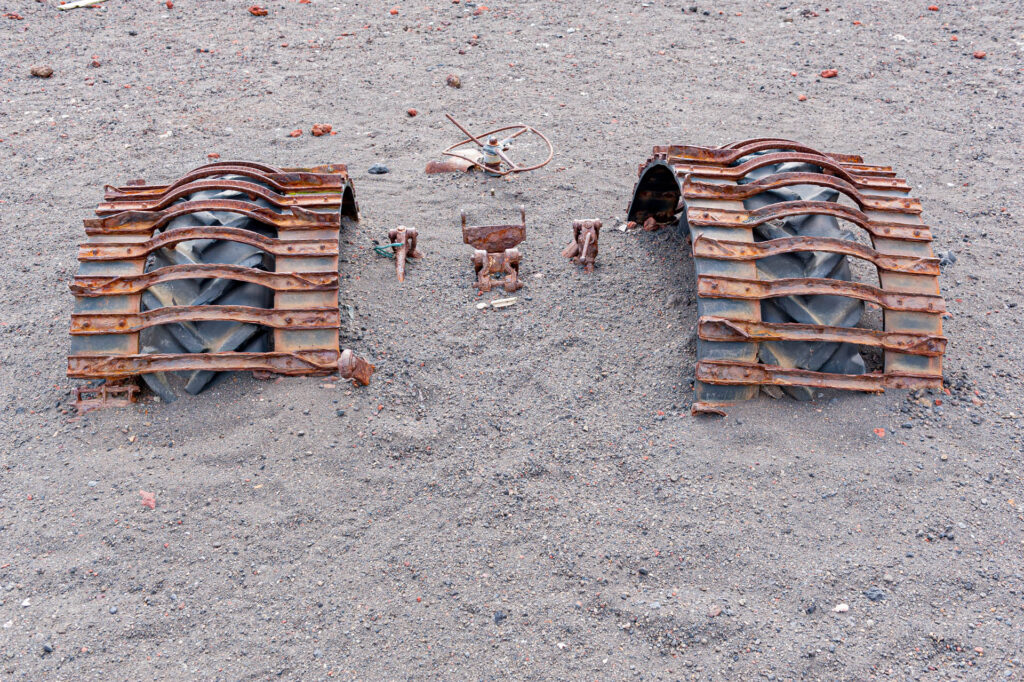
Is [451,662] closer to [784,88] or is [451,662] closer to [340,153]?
[340,153]

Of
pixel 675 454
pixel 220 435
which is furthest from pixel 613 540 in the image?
pixel 220 435

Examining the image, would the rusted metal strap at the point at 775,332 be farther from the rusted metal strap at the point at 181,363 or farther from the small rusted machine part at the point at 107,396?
the small rusted machine part at the point at 107,396

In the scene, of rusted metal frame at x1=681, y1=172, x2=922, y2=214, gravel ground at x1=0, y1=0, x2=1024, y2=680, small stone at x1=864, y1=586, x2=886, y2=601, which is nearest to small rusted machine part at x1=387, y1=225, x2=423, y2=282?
gravel ground at x1=0, y1=0, x2=1024, y2=680

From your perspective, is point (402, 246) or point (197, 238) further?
point (402, 246)

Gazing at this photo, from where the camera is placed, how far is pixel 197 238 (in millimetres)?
4004

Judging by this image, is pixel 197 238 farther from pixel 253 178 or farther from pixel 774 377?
pixel 774 377

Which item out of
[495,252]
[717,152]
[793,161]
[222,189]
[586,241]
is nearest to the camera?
[793,161]

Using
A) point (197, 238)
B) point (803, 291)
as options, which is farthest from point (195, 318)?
point (803, 291)

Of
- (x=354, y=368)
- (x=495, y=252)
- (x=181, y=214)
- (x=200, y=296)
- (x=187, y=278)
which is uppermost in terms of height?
(x=181, y=214)

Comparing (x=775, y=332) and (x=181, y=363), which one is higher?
(x=775, y=332)

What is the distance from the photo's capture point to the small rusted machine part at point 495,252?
16.3ft

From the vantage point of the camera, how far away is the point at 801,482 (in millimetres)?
3553

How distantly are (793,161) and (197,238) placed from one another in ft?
10.7

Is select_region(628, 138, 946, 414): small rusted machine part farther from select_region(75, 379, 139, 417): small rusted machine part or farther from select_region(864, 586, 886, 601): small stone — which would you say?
select_region(75, 379, 139, 417): small rusted machine part
